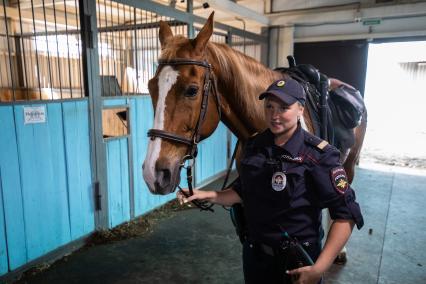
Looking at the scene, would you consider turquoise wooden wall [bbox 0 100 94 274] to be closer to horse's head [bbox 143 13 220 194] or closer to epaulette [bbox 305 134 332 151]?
horse's head [bbox 143 13 220 194]

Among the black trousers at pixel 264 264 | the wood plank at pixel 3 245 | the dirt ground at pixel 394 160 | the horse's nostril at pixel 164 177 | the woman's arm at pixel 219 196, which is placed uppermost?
the horse's nostril at pixel 164 177

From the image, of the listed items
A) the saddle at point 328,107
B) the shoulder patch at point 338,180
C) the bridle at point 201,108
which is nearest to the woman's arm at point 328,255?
the shoulder patch at point 338,180

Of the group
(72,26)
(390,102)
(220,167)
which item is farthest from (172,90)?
(390,102)

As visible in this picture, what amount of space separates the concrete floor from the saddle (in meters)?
1.16

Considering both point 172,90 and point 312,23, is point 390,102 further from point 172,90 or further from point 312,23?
point 172,90

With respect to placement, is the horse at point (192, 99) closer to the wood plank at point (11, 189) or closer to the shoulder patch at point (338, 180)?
the shoulder patch at point (338, 180)

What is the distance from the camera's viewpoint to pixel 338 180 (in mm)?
983

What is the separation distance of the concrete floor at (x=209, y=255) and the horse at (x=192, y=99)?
4.64 feet

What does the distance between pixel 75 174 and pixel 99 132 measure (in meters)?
0.42

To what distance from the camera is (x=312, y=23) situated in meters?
5.38

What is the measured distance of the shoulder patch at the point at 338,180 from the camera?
975 mm

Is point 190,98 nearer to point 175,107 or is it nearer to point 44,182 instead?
point 175,107

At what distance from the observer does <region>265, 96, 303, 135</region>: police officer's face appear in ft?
3.33

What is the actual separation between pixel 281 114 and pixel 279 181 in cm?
22
